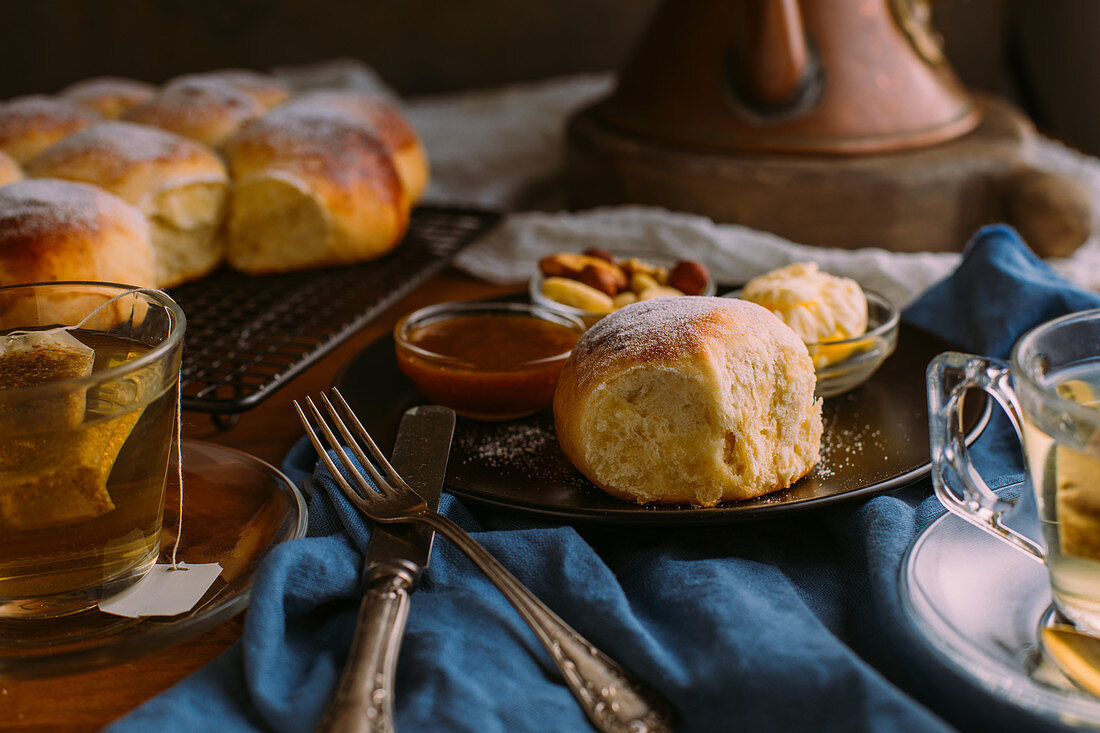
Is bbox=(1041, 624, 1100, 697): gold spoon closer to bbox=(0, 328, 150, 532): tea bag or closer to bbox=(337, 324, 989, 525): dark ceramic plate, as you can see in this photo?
bbox=(337, 324, 989, 525): dark ceramic plate

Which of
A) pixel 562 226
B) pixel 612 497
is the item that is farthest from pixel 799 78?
pixel 612 497

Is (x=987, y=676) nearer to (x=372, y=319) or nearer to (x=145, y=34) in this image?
(x=372, y=319)

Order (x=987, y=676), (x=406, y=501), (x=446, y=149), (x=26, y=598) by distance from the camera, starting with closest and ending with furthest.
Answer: (x=987, y=676) → (x=26, y=598) → (x=406, y=501) → (x=446, y=149)

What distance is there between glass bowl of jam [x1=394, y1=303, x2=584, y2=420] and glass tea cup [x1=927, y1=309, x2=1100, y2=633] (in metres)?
0.44

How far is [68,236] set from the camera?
1.33 meters

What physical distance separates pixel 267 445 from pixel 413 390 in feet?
0.57

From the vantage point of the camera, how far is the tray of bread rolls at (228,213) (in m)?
1.35

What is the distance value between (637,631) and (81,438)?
16.8 inches

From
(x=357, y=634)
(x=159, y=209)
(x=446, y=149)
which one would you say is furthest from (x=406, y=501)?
(x=446, y=149)

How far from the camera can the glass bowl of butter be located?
1.13 m

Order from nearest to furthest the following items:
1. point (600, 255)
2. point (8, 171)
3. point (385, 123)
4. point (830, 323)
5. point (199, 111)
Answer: point (830, 323), point (600, 255), point (8, 171), point (199, 111), point (385, 123)

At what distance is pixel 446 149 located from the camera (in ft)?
7.75

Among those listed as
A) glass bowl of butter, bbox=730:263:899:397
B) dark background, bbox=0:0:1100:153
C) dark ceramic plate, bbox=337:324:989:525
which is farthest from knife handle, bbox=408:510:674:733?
dark background, bbox=0:0:1100:153

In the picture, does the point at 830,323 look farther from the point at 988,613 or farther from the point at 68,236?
the point at 68,236
